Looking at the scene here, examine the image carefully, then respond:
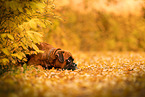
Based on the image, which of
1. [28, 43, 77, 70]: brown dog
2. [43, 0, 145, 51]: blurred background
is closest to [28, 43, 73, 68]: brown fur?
[28, 43, 77, 70]: brown dog

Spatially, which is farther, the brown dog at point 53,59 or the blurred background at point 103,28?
the blurred background at point 103,28

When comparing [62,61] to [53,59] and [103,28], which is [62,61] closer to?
[53,59]

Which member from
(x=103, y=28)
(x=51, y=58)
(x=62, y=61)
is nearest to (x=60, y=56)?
(x=62, y=61)

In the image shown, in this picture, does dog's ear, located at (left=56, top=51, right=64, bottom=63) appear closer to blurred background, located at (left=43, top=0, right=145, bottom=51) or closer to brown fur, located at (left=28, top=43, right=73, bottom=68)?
brown fur, located at (left=28, top=43, right=73, bottom=68)

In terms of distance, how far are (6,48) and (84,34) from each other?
18.3 metres

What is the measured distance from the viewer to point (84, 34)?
925 inches

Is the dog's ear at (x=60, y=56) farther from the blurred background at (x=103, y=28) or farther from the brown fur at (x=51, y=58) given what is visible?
the blurred background at (x=103, y=28)

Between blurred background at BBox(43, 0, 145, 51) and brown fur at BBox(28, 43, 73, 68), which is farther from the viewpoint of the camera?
blurred background at BBox(43, 0, 145, 51)

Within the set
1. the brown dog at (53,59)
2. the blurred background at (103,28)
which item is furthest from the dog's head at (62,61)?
the blurred background at (103,28)

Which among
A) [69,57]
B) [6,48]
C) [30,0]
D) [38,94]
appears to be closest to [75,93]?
[38,94]

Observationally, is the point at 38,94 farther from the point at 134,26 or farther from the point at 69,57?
the point at 134,26

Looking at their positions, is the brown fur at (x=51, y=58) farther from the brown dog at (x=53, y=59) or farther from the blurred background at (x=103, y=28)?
the blurred background at (x=103, y=28)

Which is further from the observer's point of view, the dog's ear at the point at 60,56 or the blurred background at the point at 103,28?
the blurred background at the point at 103,28

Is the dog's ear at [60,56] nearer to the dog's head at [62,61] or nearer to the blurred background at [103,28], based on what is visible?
the dog's head at [62,61]
